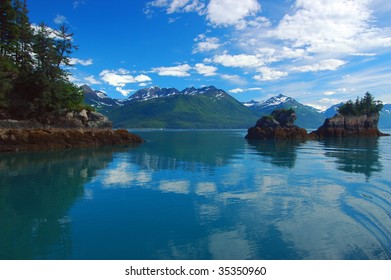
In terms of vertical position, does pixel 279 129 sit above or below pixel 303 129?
below

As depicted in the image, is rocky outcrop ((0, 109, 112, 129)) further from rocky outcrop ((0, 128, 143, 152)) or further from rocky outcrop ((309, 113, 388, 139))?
rocky outcrop ((309, 113, 388, 139))

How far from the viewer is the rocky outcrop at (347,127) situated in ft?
440

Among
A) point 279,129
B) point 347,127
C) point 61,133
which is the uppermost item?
point 347,127

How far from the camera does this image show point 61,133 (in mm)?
68375

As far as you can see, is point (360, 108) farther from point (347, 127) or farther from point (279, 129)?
point (279, 129)

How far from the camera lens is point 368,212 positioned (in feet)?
65.8

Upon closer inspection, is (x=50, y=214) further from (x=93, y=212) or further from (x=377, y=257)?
(x=377, y=257)

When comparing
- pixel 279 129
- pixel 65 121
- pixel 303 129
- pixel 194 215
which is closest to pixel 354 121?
pixel 303 129

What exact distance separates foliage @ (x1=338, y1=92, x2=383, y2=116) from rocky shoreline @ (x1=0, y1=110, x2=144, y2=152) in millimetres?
110548

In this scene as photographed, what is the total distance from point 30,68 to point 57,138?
700 inches

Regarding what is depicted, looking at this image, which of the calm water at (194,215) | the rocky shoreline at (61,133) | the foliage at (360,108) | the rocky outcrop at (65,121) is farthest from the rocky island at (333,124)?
the calm water at (194,215)
